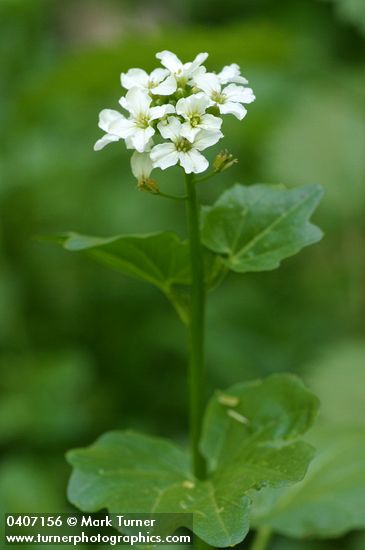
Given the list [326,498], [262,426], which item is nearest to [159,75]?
[262,426]

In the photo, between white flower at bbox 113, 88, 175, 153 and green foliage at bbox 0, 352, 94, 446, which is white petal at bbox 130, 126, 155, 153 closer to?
white flower at bbox 113, 88, 175, 153

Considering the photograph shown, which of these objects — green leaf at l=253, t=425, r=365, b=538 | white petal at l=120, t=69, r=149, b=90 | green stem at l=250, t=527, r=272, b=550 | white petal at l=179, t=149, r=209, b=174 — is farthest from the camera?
green stem at l=250, t=527, r=272, b=550

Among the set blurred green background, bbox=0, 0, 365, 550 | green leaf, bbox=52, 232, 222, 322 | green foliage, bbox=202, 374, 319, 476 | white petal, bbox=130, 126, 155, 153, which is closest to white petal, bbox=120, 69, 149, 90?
white petal, bbox=130, 126, 155, 153

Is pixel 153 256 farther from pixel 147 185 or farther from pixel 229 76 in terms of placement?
pixel 229 76

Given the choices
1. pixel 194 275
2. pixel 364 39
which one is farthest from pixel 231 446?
pixel 364 39

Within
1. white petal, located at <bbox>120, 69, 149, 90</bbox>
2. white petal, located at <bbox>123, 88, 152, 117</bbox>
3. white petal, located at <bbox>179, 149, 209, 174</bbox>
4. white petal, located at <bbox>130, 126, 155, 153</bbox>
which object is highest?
white petal, located at <bbox>120, 69, 149, 90</bbox>

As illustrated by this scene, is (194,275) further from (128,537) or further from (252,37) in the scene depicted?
(252,37)

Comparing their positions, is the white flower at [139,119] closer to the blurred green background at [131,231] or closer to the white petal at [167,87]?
the white petal at [167,87]
